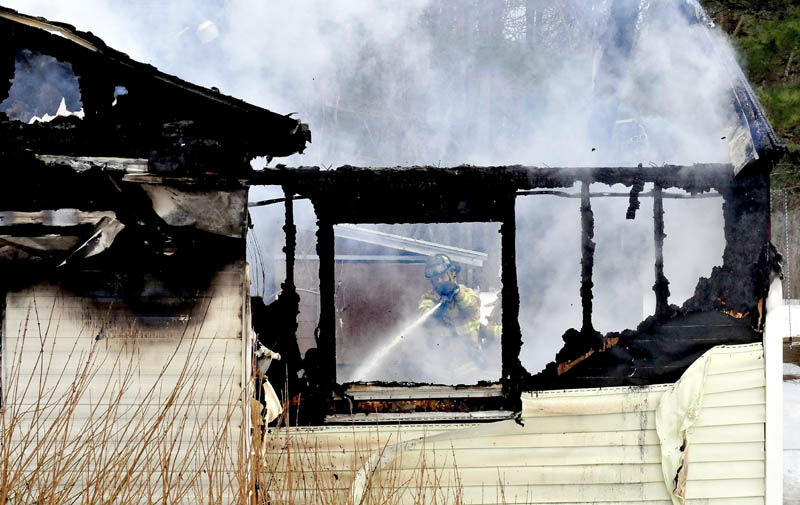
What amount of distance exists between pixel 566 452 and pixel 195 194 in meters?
4.71

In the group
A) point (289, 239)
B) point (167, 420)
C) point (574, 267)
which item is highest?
point (574, 267)

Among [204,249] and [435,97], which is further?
[435,97]

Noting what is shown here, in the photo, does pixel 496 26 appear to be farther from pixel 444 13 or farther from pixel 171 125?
pixel 171 125

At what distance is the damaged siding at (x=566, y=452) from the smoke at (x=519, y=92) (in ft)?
7.48

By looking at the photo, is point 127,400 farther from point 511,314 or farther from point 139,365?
→ point 511,314

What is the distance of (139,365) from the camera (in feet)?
20.9

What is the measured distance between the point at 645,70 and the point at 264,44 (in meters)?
8.92

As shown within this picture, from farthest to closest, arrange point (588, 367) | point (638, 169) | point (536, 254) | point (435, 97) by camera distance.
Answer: point (536, 254)
point (435, 97)
point (588, 367)
point (638, 169)

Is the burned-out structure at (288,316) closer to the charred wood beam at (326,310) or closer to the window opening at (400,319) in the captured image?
the charred wood beam at (326,310)

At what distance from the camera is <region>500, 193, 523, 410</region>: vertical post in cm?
657

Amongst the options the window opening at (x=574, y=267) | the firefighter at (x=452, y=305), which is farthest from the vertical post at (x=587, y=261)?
the firefighter at (x=452, y=305)

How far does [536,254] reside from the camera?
1753 cm

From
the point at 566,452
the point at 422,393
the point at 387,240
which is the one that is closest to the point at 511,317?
the point at 422,393

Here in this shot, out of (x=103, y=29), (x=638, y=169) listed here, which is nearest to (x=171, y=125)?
(x=638, y=169)
